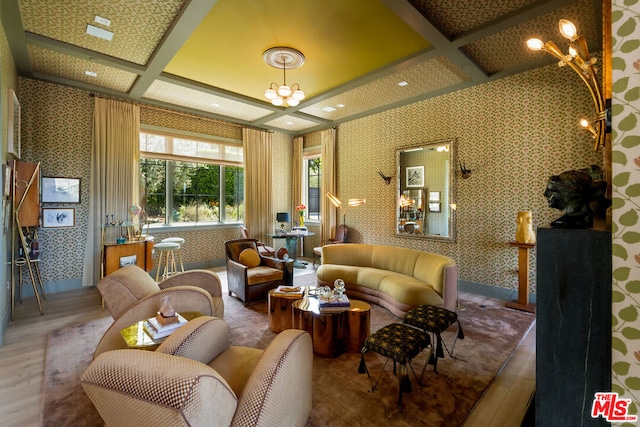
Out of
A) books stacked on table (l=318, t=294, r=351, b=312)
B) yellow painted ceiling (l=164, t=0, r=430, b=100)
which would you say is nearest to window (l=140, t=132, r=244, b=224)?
yellow painted ceiling (l=164, t=0, r=430, b=100)

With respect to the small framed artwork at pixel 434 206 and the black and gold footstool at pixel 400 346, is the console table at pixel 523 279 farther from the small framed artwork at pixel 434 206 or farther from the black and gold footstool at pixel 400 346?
the black and gold footstool at pixel 400 346

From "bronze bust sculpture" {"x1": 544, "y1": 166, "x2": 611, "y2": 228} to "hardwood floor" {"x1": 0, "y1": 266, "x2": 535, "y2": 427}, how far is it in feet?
4.98

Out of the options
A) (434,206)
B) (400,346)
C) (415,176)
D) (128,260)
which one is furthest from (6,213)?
(434,206)

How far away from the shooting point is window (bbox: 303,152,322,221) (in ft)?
26.3

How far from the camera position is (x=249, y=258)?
4602 millimetres

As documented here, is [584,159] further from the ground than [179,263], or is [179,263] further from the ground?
[584,159]

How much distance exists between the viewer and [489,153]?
470 cm

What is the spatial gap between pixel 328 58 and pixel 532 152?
3374 mm

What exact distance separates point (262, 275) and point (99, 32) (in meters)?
3.67

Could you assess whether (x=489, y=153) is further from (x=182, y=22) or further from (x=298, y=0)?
(x=182, y=22)

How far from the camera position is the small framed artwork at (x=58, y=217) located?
4.70m

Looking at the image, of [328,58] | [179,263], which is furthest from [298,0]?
[179,263]

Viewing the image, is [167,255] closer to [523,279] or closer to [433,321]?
[433,321]

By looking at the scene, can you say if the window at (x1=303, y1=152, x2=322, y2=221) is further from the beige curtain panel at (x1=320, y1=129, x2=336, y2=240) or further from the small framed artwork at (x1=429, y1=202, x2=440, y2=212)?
the small framed artwork at (x1=429, y1=202, x2=440, y2=212)
